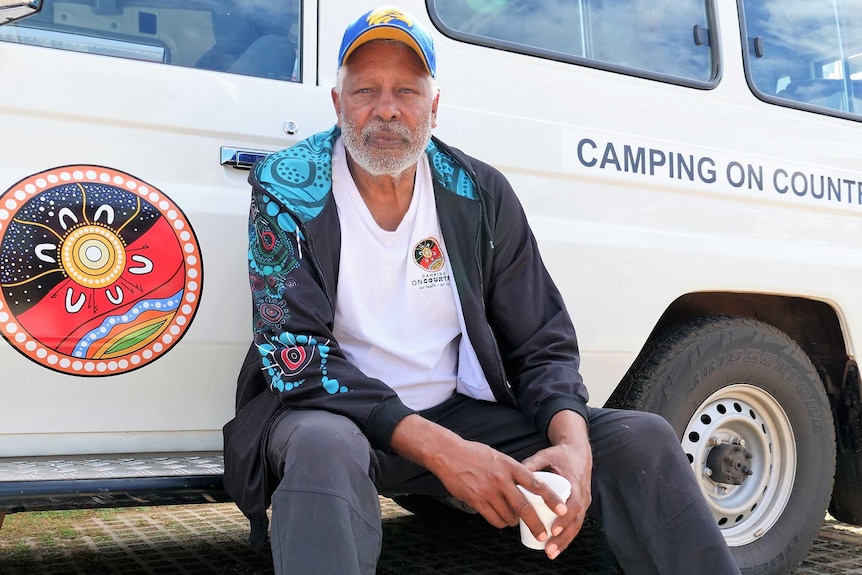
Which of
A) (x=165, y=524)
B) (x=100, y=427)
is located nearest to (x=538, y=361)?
(x=100, y=427)

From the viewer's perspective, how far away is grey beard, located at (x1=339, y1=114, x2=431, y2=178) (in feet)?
7.50

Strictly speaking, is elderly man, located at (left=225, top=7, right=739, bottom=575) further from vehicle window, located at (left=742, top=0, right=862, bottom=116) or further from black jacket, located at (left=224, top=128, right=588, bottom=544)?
vehicle window, located at (left=742, top=0, right=862, bottom=116)

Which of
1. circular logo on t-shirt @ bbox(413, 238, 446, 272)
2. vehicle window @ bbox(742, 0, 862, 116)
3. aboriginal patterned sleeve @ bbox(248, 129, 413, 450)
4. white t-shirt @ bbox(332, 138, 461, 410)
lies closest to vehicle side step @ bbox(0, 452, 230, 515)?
aboriginal patterned sleeve @ bbox(248, 129, 413, 450)

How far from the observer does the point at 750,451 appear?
309cm

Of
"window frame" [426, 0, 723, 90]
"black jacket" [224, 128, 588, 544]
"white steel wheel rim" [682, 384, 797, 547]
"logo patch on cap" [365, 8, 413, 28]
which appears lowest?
"white steel wheel rim" [682, 384, 797, 547]

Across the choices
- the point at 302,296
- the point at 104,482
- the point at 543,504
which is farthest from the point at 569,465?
the point at 104,482

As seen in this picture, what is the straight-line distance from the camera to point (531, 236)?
242 cm

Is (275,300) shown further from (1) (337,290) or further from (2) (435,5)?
(2) (435,5)

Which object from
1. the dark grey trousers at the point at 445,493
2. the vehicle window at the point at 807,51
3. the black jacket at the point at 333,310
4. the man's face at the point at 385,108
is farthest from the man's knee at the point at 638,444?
the vehicle window at the point at 807,51

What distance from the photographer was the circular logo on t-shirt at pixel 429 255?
7.63 feet

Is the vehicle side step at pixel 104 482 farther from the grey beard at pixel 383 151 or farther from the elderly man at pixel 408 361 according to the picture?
the grey beard at pixel 383 151

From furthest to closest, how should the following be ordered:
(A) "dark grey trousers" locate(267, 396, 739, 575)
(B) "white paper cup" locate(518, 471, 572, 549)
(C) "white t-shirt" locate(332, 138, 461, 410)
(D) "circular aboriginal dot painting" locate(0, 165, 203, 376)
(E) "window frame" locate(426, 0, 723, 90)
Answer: (E) "window frame" locate(426, 0, 723, 90), (C) "white t-shirt" locate(332, 138, 461, 410), (D) "circular aboriginal dot painting" locate(0, 165, 203, 376), (B) "white paper cup" locate(518, 471, 572, 549), (A) "dark grey trousers" locate(267, 396, 739, 575)

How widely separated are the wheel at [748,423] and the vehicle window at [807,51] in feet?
2.93

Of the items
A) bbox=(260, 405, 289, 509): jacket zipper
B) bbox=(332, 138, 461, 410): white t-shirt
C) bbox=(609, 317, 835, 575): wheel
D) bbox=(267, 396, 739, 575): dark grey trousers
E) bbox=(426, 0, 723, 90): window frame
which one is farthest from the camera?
bbox=(609, 317, 835, 575): wheel
